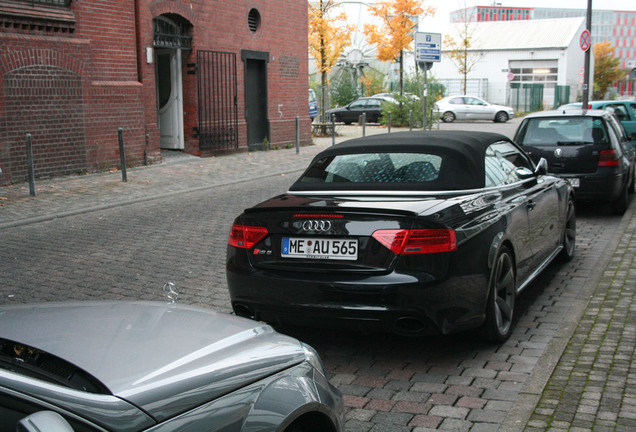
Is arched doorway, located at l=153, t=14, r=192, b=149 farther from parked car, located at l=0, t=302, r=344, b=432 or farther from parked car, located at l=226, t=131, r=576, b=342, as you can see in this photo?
parked car, located at l=0, t=302, r=344, b=432

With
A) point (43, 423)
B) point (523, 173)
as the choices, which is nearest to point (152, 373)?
point (43, 423)

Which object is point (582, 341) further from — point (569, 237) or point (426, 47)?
point (426, 47)

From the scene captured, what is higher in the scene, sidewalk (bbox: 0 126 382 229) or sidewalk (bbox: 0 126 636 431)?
sidewalk (bbox: 0 126 382 229)

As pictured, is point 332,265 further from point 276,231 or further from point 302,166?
point 302,166

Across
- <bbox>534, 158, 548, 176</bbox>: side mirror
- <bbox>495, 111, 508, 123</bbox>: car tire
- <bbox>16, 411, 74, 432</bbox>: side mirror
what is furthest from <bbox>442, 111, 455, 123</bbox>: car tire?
<bbox>16, 411, 74, 432</bbox>: side mirror

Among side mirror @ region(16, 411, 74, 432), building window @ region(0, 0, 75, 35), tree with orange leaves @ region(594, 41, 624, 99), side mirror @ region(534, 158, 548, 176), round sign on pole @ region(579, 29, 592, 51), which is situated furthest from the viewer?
tree with orange leaves @ region(594, 41, 624, 99)

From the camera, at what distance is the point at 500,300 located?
530 centimetres

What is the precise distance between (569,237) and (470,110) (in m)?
35.5

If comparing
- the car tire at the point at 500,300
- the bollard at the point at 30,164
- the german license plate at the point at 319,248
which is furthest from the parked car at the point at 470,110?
the german license plate at the point at 319,248

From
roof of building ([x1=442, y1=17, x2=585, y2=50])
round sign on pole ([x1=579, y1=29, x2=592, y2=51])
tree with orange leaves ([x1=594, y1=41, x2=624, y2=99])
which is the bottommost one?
round sign on pole ([x1=579, y1=29, x2=592, y2=51])

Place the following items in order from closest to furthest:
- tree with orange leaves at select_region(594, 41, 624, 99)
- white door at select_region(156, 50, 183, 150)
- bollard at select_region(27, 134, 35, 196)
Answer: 1. bollard at select_region(27, 134, 35, 196)
2. white door at select_region(156, 50, 183, 150)
3. tree with orange leaves at select_region(594, 41, 624, 99)

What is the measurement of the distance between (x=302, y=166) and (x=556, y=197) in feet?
37.4

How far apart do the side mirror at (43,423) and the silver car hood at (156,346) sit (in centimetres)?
24

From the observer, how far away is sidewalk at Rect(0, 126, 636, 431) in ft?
13.3
